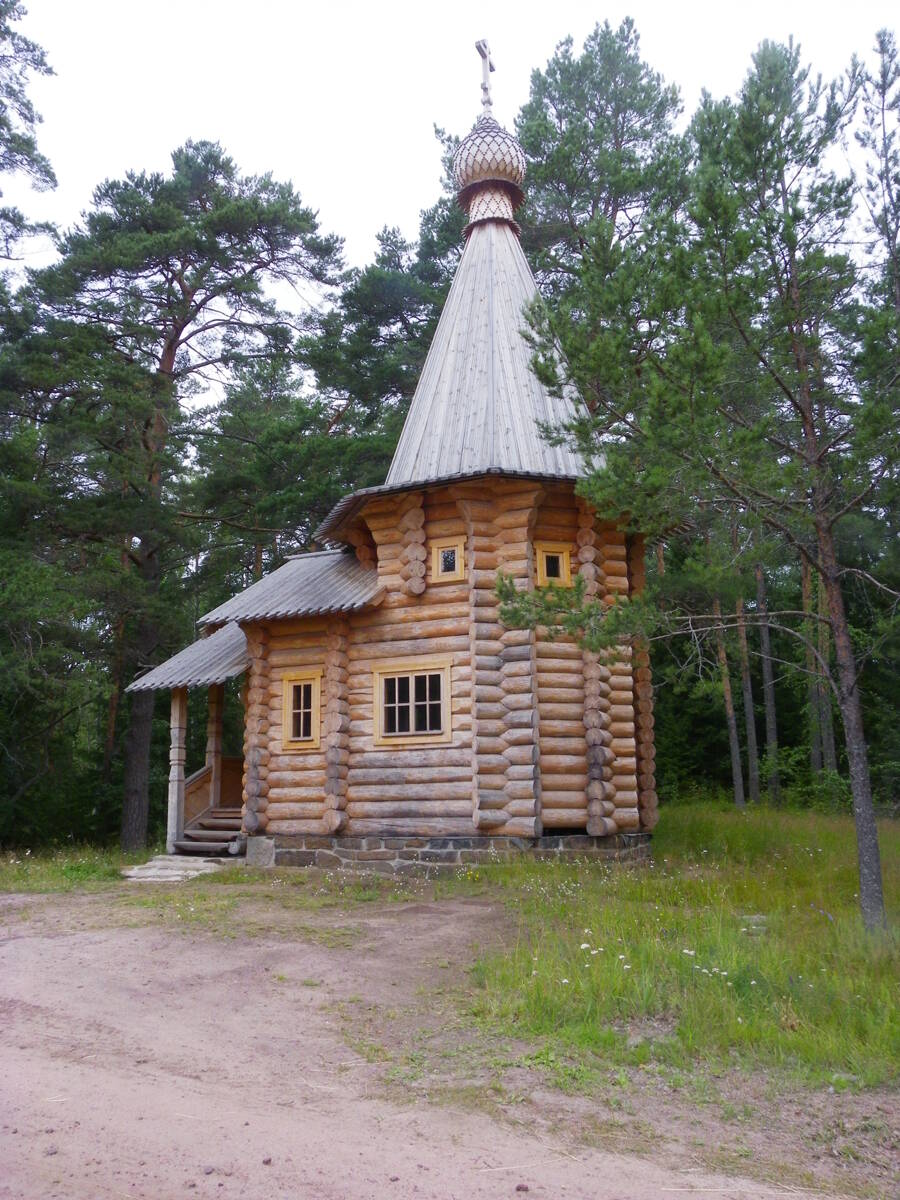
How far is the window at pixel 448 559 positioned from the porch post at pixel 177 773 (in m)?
5.90

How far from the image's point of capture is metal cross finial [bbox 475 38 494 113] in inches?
723

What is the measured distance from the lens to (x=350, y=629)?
1455 cm

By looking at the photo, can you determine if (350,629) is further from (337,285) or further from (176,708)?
(337,285)

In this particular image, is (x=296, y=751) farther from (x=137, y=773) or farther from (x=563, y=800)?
(x=137, y=773)

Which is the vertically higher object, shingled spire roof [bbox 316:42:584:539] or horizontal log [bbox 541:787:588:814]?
shingled spire roof [bbox 316:42:584:539]

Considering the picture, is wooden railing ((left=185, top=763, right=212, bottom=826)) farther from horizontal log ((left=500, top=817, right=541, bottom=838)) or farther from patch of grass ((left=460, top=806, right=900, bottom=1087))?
patch of grass ((left=460, top=806, right=900, bottom=1087))

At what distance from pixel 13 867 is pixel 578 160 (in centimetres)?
1873

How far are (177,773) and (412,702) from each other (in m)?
5.35

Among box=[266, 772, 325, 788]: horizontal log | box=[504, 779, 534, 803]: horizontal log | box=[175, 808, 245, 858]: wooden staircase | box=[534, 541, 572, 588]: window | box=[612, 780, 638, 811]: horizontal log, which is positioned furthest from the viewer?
box=[175, 808, 245, 858]: wooden staircase

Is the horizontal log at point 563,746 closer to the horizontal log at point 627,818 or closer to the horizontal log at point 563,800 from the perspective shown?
the horizontal log at point 563,800

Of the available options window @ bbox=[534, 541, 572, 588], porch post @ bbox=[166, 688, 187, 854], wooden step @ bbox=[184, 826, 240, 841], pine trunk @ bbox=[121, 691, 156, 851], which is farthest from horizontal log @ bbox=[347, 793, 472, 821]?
pine trunk @ bbox=[121, 691, 156, 851]

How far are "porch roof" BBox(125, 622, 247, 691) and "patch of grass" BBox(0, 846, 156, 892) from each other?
2.97 m

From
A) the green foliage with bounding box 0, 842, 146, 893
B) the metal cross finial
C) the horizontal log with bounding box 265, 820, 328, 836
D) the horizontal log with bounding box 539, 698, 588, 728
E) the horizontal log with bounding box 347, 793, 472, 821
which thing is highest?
the metal cross finial

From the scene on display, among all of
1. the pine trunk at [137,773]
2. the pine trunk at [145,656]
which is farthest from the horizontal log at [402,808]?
the pine trunk at [137,773]
